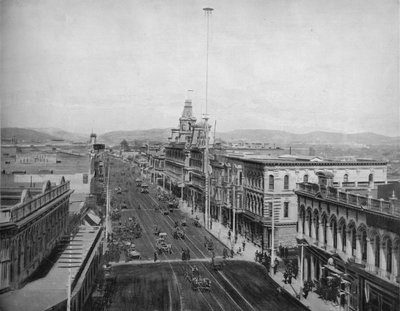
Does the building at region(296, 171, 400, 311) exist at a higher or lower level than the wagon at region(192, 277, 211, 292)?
higher

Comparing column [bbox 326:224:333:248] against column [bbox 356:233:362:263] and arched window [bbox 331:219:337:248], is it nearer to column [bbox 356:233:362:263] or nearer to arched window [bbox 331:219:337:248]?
arched window [bbox 331:219:337:248]

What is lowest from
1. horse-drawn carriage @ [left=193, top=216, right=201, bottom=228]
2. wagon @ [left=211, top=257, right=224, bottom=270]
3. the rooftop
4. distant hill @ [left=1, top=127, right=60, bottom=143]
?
horse-drawn carriage @ [left=193, top=216, right=201, bottom=228]

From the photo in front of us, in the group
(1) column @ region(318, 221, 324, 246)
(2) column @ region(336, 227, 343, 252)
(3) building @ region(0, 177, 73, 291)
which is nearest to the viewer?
(3) building @ region(0, 177, 73, 291)

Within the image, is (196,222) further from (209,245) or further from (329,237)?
(329,237)

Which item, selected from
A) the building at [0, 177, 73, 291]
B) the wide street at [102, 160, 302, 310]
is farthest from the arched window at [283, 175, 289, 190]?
the building at [0, 177, 73, 291]

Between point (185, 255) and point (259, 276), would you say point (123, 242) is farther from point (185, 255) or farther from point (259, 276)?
point (259, 276)

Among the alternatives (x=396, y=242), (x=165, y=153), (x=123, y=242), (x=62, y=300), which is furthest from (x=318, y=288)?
(x=165, y=153)
